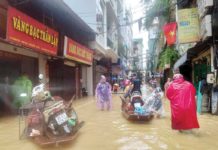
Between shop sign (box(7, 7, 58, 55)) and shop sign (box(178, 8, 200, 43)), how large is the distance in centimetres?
630

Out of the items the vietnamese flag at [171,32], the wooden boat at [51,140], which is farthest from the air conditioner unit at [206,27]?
the wooden boat at [51,140]

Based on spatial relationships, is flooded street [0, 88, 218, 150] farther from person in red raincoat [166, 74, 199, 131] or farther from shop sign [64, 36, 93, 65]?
shop sign [64, 36, 93, 65]

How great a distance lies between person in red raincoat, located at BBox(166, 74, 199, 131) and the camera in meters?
9.76

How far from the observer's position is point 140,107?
1259 cm

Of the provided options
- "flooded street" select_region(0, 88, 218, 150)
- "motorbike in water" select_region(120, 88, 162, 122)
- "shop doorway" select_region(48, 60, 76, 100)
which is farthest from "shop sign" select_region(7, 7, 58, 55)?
"shop doorway" select_region(48, 60, 76, 100)

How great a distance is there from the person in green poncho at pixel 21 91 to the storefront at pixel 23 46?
34cm

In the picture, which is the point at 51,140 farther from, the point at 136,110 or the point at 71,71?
the point at 71,71

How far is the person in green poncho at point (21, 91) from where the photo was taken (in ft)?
50.1

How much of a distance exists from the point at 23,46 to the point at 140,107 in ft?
15.9

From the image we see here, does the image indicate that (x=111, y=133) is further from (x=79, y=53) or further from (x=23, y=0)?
(x=79, y=53)

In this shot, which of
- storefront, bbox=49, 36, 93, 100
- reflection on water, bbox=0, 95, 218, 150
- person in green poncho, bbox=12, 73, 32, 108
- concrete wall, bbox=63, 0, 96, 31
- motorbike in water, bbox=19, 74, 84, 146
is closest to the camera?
motorbike in water, bbox=19, 74, 84, 146

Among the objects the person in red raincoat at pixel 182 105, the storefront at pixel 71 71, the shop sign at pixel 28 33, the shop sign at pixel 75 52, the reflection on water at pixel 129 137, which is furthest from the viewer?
the storefront at pixel 71 71

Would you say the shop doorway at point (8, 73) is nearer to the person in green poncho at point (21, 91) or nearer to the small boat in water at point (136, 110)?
the person in green poncho at point (21, 91)

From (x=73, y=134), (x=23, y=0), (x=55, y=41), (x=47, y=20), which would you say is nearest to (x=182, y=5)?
(x=47, y=20)
